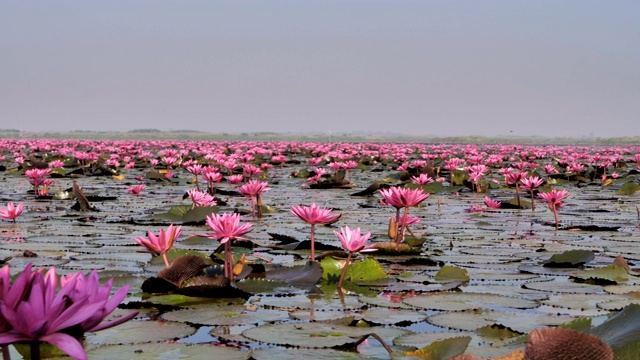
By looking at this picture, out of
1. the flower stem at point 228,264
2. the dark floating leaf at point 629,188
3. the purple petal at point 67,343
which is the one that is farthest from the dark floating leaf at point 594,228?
the purple petal at point 67,343

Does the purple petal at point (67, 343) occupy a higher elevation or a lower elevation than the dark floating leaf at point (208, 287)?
higher

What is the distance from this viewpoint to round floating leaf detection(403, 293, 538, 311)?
296 cm

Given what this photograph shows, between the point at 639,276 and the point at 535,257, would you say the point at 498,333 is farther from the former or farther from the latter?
the point at 535,257

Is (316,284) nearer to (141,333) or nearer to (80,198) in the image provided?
(141,333)

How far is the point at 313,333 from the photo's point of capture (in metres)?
2.48

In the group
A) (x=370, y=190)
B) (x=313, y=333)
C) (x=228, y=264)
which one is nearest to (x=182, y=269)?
(x=228, y=264)

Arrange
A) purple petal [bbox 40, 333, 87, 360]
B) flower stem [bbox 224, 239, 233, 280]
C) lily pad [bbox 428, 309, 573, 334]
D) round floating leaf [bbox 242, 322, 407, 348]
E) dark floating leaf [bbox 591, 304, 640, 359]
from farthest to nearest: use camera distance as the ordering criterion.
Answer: flower stem [bbox 224, 239, 233, 280] → lily pad [bbox 428, 309, 573, 334] → round floating leaf [bbox 242, 322, 407, 348] → dark floating leaf [bbox 591, 304, 640, 359] → purple petal [bbox 40, 333, 87, 360]

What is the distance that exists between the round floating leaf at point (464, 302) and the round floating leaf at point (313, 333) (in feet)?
1.49

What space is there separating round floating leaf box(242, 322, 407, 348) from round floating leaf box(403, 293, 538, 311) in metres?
0.45

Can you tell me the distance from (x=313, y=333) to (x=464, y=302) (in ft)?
2.65

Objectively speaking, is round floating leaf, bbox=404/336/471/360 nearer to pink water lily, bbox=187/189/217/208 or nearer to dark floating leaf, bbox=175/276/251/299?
dark floating leaf, bbox=175/276/251/299

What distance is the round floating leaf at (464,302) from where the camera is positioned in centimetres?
296

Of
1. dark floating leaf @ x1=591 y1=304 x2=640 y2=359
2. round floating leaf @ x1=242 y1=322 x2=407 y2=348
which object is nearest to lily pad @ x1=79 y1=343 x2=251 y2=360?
round floating leaf @ x1=242 y1=322 x2=407 y2=348

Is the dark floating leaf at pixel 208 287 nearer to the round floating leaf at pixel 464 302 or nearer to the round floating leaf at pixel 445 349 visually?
the round floating leaf at pixel 464 302
